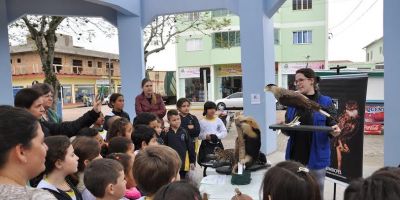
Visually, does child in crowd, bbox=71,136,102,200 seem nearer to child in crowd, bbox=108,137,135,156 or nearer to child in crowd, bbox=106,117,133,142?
child in crowd, bbox=108,137,135,156

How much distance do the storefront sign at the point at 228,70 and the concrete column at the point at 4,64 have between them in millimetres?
21992

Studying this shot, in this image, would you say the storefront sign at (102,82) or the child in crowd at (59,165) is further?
the storefront sign at (102,82)

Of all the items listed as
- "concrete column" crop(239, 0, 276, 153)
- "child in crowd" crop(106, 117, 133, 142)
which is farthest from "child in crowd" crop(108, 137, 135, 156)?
"concrete column" crop(239, 0, 276, 153)

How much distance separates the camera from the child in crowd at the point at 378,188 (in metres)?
1.30

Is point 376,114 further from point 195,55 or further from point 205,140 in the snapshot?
point 195,55

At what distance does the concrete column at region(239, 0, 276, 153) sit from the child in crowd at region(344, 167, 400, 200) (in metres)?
6.42

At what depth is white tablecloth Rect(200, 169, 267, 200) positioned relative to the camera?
131 inches

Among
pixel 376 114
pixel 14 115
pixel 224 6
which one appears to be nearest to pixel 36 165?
pixel 14 115

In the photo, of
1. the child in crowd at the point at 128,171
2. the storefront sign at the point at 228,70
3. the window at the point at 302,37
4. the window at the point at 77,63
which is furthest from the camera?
the window at the point at 77,63

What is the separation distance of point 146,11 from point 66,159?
6.74m

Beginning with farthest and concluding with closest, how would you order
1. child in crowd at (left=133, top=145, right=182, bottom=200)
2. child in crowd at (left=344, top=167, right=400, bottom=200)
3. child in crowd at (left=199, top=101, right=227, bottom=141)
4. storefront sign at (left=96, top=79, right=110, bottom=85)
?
storefront sign at (left=96, top=79, right=110, bottom=85), child in crowd at (left=199, top=101, right=227, bottom=141), child in crowd at (left=133, top=145, right=182, bottom=200), child in crowd at (left=344, top=167, right=400, bottom=200)

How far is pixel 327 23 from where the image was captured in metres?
26.4

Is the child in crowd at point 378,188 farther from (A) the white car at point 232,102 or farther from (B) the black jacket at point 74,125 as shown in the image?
(A) the white car at point 232,102

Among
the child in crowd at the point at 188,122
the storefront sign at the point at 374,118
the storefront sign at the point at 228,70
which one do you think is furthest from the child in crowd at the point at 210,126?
the storefront sign at the point at 228,70
